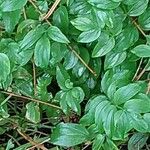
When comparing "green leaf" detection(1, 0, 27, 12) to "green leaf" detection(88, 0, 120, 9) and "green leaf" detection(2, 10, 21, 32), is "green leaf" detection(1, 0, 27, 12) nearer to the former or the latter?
"green leaf" detection(2, 10, 21, 32)

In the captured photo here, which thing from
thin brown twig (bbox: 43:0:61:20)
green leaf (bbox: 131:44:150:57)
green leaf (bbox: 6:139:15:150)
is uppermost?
thin brown twig (bbox: 43:0:61:20)

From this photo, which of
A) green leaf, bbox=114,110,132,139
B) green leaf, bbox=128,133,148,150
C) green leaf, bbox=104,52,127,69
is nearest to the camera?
green leaf, bbox=114,110,132,139

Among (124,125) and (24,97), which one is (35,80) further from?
(124,125)

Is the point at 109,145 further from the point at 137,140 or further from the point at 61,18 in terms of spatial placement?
the point at 61,18

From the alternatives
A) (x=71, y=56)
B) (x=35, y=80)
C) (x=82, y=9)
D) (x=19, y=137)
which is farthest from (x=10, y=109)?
(x=82, y=9)

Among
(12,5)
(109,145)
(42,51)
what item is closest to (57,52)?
(42,51)

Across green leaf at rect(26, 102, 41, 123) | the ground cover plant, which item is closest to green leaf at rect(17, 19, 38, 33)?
the ground cover plant
